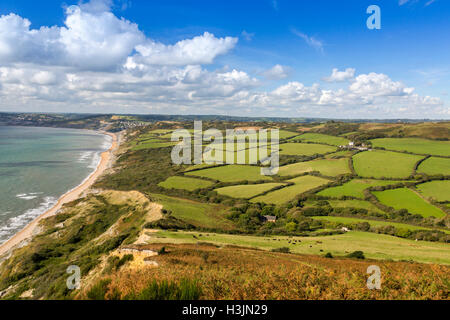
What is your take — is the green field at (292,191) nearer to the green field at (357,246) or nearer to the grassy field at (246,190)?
the grassy field at (246,190)

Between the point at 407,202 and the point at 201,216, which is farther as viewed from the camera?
the point at 407,202

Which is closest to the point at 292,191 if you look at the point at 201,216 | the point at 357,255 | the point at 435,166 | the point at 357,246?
the point at 201,216

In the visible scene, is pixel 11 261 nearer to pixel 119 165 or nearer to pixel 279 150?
pixel 119 165

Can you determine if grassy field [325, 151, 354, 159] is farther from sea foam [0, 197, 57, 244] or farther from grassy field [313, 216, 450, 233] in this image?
sea foam [0, 197, 57, 244]

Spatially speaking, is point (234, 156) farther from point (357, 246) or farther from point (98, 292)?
point (98, 292)

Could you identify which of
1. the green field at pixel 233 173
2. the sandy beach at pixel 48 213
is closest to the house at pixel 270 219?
the green field at pixel 233 173

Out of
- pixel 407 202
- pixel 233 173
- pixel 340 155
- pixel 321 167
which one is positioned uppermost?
pixel 340 155
